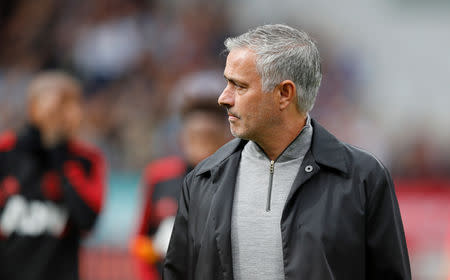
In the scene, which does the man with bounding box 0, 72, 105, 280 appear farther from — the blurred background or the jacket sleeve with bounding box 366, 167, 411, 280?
the blurred background

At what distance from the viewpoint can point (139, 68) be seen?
37.3ft

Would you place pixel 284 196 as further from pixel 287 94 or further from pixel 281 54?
pixel 281 54

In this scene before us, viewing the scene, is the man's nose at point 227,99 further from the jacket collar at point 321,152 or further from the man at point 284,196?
the jacket collar at point 321,152

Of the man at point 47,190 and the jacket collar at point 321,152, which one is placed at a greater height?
the jacket collar at point 321,152

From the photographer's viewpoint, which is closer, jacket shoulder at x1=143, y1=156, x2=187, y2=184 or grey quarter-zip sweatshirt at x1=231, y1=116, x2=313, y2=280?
grey quarter-zip sweatshirt at x1=231, y1=116, x2=313, y2=280

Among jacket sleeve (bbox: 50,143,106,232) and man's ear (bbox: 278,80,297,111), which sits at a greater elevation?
man's ear (bbox: 278,80,297,111)

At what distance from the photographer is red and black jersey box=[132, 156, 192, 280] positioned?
4.69 meters

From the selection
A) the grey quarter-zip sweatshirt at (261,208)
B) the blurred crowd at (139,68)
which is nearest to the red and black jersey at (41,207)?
the grey quarter-zip sweatshirt at (261,208)

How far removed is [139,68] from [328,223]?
9.09 metres

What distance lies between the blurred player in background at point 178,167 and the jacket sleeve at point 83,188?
317 mm

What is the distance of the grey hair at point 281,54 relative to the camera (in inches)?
98.4

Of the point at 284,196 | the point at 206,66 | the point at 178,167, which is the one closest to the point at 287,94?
the point at 284,196

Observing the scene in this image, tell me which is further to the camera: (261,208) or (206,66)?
(206,66)

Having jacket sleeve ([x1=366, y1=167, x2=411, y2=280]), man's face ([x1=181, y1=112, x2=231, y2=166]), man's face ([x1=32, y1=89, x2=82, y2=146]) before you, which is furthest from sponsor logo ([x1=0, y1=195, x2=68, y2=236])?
jacket sleeve ([x1=366, y1=167, x2=411, y2=280])
